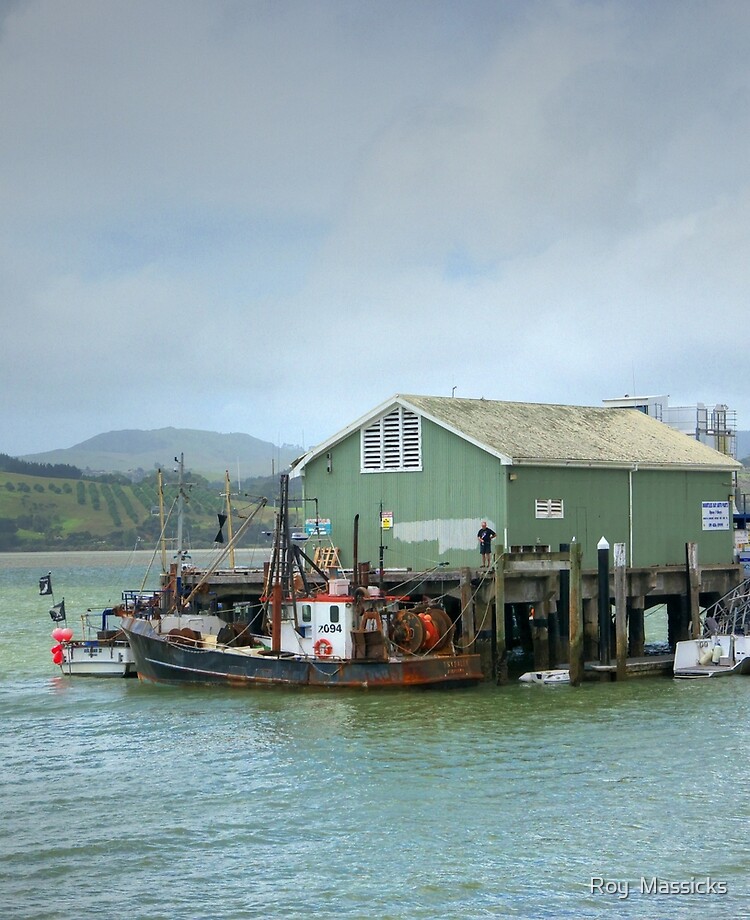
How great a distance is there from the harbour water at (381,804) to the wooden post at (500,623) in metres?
0.59

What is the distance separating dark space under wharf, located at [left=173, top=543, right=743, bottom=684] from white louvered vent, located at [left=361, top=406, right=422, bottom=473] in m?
3.93

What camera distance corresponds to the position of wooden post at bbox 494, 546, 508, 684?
141 ft

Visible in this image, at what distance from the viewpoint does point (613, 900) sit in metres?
22.3

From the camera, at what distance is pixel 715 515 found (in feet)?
177

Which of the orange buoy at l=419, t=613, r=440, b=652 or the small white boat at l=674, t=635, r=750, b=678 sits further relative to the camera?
the small white boat at l=674, t=635, r=750, b=678

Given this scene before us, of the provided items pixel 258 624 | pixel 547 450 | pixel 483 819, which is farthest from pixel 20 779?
pixel 547 450

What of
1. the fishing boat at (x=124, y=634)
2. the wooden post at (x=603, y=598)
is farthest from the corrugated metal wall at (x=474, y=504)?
the fishing boat at (x=124, y=634)

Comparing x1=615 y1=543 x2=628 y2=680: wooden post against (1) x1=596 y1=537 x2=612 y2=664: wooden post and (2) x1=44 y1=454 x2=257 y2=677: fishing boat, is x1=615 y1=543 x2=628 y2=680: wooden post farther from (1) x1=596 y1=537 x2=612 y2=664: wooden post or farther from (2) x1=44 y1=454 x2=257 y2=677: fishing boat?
(2) x1=44 y1=454 x2=257 y2=677: fishing boat

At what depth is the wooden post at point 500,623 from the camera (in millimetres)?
43031

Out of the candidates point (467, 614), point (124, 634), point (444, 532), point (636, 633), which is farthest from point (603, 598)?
point (124, 634)

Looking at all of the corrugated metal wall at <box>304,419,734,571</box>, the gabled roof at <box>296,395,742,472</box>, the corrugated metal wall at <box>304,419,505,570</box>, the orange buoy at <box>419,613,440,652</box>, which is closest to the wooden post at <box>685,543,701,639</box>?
the corrugated metal wall at <box>304,419,734,571</box>

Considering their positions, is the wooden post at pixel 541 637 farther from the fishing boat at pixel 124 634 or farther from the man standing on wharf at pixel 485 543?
the fishing boat at pixel 124 634

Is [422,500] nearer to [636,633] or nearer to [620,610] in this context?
[620,610]

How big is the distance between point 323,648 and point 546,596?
7.86m
